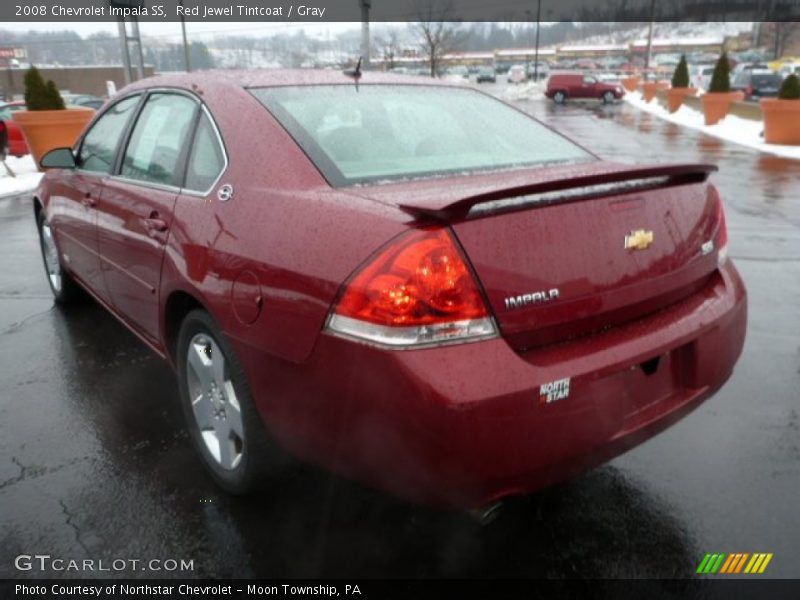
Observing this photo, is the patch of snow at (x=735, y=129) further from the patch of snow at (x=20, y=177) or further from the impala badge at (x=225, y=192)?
the patch of snow at (x=20, y=177)

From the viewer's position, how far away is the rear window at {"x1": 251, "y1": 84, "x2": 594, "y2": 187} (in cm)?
250

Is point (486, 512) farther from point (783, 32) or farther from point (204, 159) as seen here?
point (783, 32)

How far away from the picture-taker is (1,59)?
3241 inches

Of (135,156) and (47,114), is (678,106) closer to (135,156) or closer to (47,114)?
(47,114)

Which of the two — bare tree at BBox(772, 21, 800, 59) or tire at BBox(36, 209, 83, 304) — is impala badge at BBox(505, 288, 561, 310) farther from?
bare tree at BBox(772, 21, 800, 59)

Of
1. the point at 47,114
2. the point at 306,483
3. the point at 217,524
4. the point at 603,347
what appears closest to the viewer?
the point at 603,347

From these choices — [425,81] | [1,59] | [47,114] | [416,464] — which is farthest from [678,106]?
[1,59]

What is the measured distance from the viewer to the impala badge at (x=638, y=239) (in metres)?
2.13

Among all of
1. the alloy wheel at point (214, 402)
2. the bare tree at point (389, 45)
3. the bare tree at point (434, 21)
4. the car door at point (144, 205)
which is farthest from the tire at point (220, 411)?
the bare tree at point (389, 45)

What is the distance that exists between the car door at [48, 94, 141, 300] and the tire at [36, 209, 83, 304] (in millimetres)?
385

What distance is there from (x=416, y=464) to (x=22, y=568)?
1511mm

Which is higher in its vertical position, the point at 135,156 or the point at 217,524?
the point at 135,156

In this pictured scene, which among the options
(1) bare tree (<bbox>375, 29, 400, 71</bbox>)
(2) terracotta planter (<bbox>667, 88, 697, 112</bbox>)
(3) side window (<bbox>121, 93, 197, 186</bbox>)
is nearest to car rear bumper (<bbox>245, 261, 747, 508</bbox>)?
(3) side window (<bbox>121, 93, 197, 186</bbox>)

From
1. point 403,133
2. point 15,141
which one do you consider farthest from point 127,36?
point 403,133
